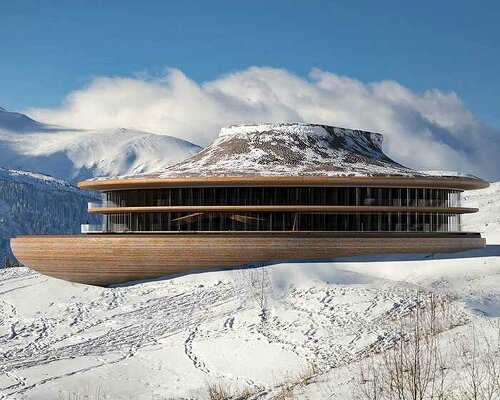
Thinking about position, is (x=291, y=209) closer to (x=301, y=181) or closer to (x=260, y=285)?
(x=301, y=181)

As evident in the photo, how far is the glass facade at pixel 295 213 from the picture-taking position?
41.6 metres

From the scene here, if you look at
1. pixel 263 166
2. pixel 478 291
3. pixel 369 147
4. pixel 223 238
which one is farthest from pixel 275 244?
pixel 369 147

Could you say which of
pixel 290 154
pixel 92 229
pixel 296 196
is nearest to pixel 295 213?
pixel 296 196

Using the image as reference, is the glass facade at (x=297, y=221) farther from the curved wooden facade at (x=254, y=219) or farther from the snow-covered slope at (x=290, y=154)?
the snow-covered slope at (x=290, y=154)

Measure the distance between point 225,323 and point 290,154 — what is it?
52.7ft

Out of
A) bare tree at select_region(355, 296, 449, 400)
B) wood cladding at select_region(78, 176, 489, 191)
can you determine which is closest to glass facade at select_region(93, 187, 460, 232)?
wood cladding at select_region(78, 176, 489, 191)

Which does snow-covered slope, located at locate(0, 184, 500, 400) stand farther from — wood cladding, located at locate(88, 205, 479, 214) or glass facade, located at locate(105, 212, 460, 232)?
wood cladding, located at locate(88, 205, 479, 214)

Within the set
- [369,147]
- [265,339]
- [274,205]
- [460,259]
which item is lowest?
[265,339]

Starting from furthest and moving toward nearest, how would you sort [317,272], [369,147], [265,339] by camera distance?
[369,147]
[317,272]
[265,339]

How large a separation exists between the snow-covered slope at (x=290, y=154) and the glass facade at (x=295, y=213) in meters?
1.02

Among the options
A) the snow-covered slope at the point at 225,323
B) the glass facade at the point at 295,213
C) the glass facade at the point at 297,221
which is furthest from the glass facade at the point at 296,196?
the snow-covered slope at the point at 225,323

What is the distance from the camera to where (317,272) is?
3747cm

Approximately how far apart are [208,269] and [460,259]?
1254 centimetres

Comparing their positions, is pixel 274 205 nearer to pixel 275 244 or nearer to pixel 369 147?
pixel 275 244
